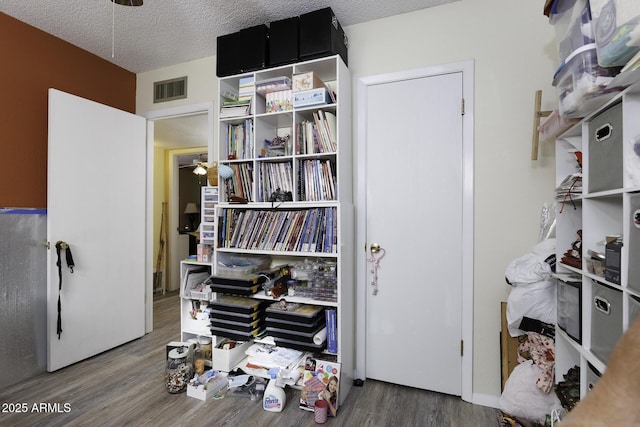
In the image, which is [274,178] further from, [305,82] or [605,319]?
[605,319]

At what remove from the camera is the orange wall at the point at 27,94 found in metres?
2.14

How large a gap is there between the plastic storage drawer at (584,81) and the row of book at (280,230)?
1223 mm

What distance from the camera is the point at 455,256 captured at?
1.96 metres

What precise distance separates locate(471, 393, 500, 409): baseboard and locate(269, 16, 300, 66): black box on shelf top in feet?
8.01

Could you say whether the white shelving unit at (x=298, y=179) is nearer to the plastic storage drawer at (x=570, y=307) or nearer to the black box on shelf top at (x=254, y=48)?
the black box on shelf top at (x=254, y=48)

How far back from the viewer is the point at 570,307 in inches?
53.7

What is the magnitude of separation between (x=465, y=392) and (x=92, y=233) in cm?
302

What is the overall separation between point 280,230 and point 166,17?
1732mm

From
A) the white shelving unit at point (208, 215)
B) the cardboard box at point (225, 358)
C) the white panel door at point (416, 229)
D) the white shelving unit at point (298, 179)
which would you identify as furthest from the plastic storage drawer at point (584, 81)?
the cardboard box at point (225, 358)

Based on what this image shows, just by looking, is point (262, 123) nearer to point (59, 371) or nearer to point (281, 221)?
point (281, 221)

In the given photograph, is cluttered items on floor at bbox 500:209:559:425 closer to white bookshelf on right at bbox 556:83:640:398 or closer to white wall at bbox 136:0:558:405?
white bookshelf on right at bbox 556:83:640:398

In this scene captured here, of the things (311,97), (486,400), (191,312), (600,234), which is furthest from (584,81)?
(191,312)

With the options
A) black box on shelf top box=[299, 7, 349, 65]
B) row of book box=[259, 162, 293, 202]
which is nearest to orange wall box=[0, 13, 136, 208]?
row of book box=[259, 162, 293, 202]

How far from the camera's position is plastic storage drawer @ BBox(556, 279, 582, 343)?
1.29m
